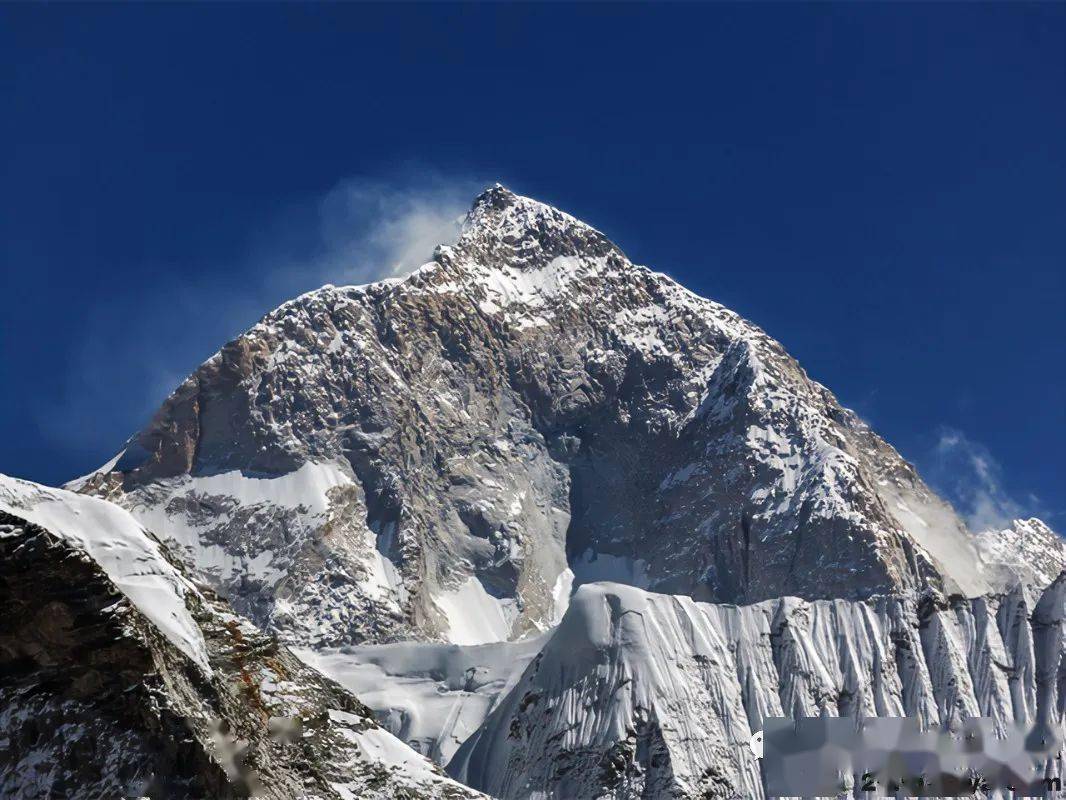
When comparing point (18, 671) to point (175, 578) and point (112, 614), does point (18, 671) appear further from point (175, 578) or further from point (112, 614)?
point (175, 578)

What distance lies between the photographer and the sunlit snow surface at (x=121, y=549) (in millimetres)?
92750

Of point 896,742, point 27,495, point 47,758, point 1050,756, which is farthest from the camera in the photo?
point 1050,756

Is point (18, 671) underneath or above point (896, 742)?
underneath

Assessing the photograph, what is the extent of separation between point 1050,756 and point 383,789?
111 m

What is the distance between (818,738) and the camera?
187 meters

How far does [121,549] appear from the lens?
316ft

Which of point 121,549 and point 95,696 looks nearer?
point 95,696

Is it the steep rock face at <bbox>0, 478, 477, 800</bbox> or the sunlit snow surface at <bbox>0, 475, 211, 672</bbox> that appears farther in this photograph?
the sunlit snow surface at <bbox>0, 475, 211, 672</bbox>

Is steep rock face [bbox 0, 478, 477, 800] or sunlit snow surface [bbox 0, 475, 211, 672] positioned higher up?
sunlit snow surface [bbox 0, 475, 211, 672]

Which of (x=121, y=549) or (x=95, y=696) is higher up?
(x=121, y=549)

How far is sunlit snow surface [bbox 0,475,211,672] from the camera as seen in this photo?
92750 mm

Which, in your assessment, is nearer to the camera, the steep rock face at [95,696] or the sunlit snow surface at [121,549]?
the steep rock face at [95,696]

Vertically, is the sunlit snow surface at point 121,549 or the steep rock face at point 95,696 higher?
the sunlit snow surface at point 121,549

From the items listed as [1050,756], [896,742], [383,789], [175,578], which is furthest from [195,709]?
[1050,756]
